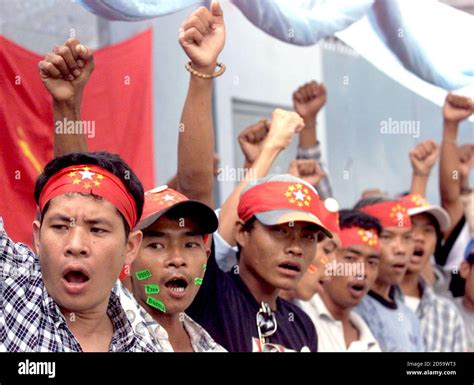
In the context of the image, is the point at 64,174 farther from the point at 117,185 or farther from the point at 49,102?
the point at 49,102

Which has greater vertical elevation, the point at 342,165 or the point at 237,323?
the point at 342,165

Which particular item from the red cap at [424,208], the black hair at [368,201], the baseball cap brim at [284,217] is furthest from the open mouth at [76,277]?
the red cap at [424,208]

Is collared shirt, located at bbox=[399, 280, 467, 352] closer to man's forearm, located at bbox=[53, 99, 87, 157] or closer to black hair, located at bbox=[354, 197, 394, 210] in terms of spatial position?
black hair, located at bbox=[354, 197, 394, 210]

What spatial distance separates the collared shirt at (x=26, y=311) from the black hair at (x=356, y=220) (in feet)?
4.68

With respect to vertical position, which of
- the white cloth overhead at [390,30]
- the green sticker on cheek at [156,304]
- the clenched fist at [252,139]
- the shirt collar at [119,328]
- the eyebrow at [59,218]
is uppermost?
the white cloth overhead at [390,30]

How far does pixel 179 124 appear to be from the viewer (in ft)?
10.3

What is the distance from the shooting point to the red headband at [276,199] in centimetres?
309

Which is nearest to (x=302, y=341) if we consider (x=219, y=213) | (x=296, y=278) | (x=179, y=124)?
(x=296, y=278)

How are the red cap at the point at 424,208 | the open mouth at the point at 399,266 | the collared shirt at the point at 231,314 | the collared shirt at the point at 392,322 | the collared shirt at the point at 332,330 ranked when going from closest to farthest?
the collared shirt at the point at 231,314
the collared shirt at the point at 332,330
the collared shirt at the point at 392,322
the open mouth at the point at 399,266
the red cap at the point at 424,208

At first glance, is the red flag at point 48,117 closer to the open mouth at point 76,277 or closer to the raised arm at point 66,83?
the raised arm at point 66,83

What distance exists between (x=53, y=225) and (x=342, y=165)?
148 cm

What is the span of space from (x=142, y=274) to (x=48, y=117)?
610 mm

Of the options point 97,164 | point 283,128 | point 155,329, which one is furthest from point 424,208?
point 97,164

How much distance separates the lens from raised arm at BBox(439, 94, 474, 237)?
3.74 meters
